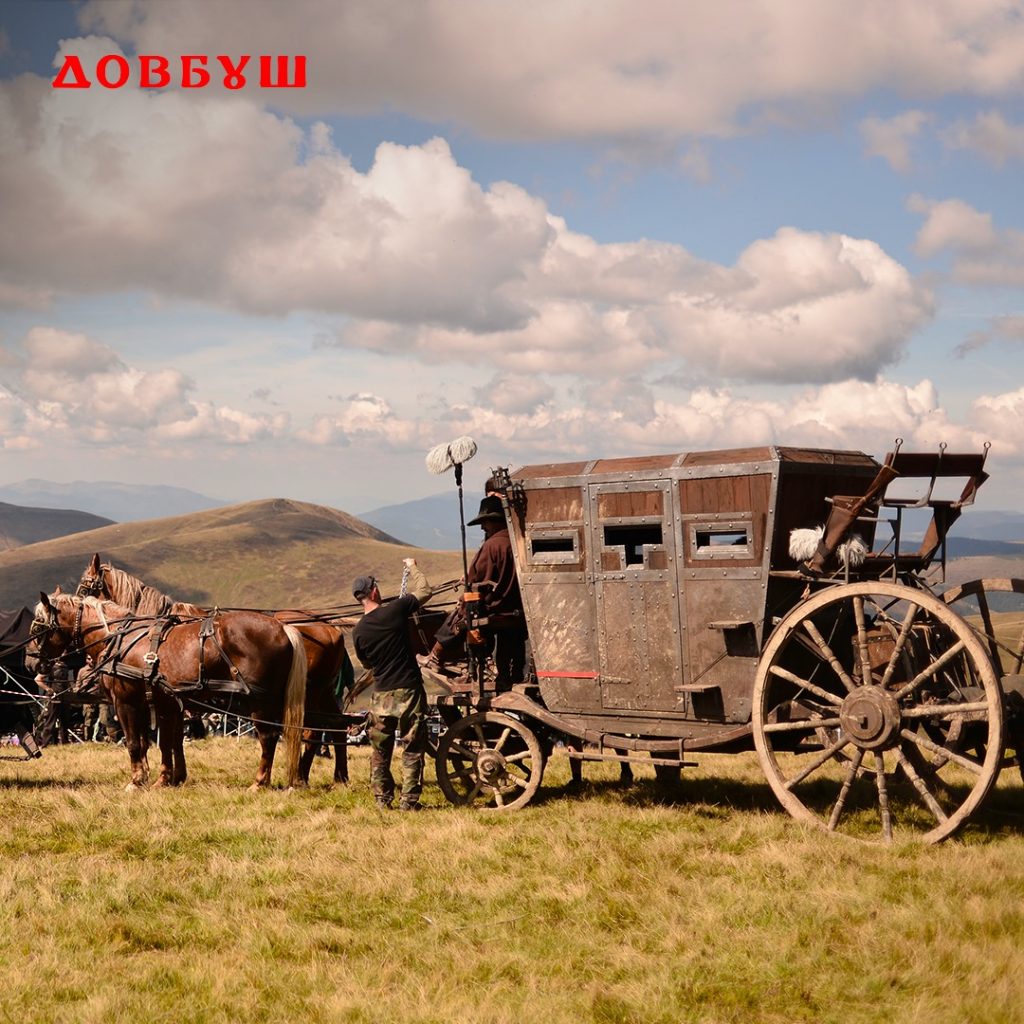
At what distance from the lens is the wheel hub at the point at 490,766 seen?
11508mm

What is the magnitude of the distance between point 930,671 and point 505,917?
4.07m

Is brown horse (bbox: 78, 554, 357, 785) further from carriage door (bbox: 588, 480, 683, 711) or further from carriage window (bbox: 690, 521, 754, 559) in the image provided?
carriage window (bbox: 690, 521, 754, 559)

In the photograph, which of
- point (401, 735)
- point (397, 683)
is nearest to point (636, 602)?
point (397, 683)

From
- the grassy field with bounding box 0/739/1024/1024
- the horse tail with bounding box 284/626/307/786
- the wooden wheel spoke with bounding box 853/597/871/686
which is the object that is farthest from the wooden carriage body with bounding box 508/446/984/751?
the horse tail with bounding box 284/626/307/786

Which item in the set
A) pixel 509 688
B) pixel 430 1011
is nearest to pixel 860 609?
pixel 509 688

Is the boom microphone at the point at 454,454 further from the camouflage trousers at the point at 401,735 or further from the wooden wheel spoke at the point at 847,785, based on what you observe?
the wooden wheel spoke at the point at 847,785

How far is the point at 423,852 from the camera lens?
31.2 ft

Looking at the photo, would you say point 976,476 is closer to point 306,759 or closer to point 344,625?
point 344,625

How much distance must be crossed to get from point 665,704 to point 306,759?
541 cm

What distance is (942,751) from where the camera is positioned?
8.52 metres

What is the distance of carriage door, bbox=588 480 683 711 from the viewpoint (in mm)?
10289

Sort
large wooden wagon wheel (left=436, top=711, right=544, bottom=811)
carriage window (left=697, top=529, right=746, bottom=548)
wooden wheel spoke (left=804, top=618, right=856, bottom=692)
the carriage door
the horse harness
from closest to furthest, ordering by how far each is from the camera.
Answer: wooden wheel spoke (left=804, top=618, right=856, bottom=692), carriage window (left=697, top=529, right=746, bottom=548), the carriage door, large wooden wagon wheel (left=436, top=711, right=544, bottom=811), the horse harness

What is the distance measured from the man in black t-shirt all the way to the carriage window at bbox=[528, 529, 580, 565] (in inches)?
51.6

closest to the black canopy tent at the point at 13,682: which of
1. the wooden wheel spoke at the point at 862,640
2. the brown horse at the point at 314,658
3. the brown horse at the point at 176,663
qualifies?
the brown horse at the point at 176,663
